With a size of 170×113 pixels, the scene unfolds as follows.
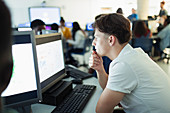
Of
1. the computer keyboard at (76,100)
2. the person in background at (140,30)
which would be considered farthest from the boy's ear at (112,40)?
the person in background at (140,30)

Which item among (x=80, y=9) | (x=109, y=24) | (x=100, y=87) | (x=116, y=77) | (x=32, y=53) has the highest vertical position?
(x=80, y=9)

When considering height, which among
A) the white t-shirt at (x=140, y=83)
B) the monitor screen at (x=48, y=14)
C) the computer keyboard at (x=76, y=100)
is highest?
the monitor screen at (x=48, y=14)

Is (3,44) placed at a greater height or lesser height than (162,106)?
greater

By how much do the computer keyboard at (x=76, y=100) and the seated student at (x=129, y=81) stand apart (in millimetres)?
127

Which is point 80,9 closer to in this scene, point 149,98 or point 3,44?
point 149,98

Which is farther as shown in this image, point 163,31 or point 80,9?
point 80,9

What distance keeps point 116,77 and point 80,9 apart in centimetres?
627

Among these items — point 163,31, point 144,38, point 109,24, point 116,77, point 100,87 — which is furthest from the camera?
point 163,31

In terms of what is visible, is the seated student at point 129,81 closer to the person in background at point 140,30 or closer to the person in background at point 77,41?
the person in background at point 140,30

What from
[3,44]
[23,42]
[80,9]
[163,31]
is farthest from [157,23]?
[3,44]

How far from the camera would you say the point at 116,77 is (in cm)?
87

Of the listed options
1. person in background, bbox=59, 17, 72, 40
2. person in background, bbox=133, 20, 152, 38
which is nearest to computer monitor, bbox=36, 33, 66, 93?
person in background, bbox=133, 20, 152, 38

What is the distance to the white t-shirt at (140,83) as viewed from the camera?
2.82 feet

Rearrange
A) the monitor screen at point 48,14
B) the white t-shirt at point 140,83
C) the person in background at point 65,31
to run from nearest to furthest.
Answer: the white t-shirt at point 140,83, the person in background at point 65,31, the monitor screen at point 48,14
